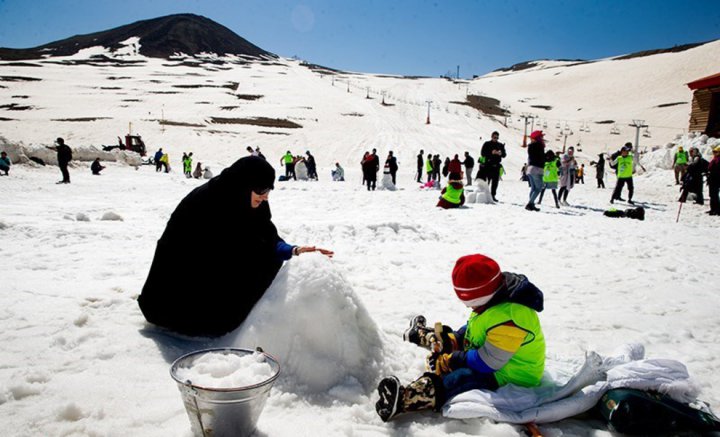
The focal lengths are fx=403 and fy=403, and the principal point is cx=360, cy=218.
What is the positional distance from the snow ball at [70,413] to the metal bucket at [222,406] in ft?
2.03

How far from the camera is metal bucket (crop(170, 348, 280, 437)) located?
5.48ft

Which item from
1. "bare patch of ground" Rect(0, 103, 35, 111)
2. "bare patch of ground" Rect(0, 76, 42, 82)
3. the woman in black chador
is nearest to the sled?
the woman in black chador

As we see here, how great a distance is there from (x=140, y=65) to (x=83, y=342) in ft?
291

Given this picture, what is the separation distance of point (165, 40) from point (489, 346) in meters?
120

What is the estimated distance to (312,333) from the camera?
2494mm

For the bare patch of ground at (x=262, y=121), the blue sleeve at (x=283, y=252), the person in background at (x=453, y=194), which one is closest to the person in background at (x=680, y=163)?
the person in background at (x=453, y=194)

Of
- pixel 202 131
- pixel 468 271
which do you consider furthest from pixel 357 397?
pixel 202 131

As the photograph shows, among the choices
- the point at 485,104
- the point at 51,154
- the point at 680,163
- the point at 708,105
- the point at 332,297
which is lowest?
the point at 332,297

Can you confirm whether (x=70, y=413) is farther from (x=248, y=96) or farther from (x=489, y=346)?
(x=248, y=96)

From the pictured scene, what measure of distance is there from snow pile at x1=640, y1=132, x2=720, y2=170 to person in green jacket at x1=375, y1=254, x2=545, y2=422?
21021mm

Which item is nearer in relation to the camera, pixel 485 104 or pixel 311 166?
pixel 311 166

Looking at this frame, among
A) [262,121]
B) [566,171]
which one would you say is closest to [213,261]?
[566,171]

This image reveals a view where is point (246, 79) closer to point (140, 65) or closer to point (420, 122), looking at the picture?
point (140, 65)

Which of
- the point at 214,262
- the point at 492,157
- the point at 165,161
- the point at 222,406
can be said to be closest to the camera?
the point at 222,406
